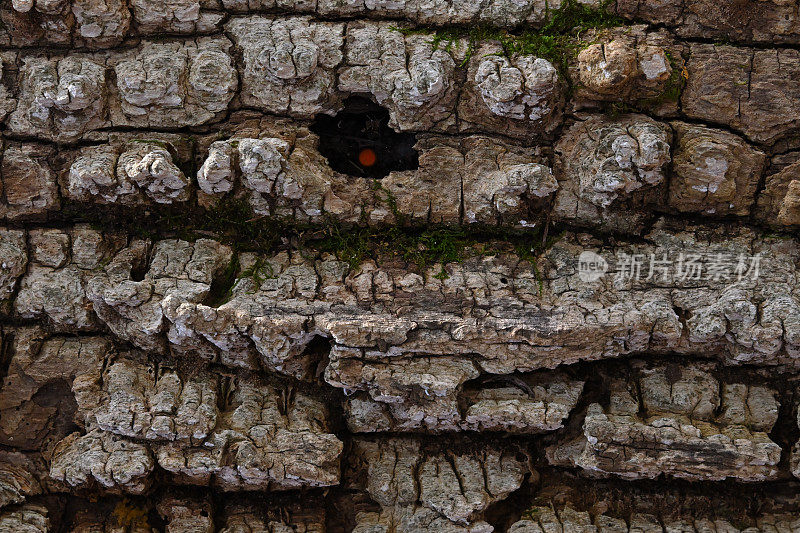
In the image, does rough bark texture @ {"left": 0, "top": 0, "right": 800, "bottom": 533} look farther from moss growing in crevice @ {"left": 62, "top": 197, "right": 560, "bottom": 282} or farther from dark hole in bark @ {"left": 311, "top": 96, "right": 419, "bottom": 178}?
dark hole in bark @ {"left": 311, "top": 96, "right": 419, "bottom": 178}

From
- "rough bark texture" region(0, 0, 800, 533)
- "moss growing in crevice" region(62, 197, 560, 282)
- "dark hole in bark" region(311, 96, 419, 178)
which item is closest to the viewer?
"rough bark texture" region(0, 0, 800, 533)

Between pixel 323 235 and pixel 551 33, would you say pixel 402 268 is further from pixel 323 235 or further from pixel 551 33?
pixel 551 33

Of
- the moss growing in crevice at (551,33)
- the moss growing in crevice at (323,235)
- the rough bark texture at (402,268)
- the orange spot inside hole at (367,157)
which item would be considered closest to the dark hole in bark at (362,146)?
the orange spot inside hole at (367,157)

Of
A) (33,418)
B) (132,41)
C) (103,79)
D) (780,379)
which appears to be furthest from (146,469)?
(780,379)

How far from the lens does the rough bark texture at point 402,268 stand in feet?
11.3

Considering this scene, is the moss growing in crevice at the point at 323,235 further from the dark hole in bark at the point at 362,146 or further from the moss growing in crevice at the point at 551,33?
the moss growing in crevice at the point at 551,33

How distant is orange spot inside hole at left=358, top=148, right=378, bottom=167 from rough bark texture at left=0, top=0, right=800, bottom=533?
0.23 meters

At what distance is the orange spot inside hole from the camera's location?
3.97 meters

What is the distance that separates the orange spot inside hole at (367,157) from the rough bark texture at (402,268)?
23 cm
